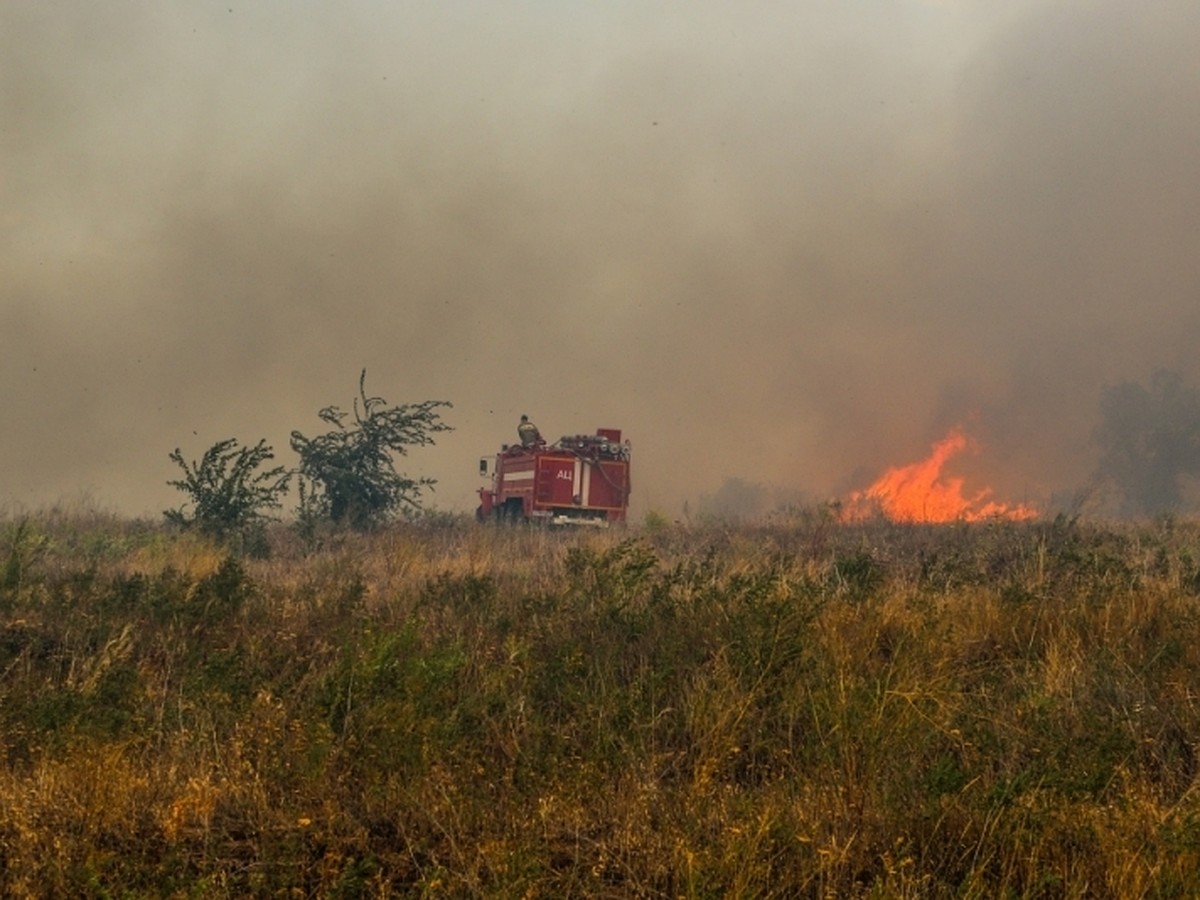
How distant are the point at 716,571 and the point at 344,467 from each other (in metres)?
13.1

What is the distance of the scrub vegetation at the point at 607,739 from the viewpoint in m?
3.93

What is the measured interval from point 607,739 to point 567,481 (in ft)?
68.4

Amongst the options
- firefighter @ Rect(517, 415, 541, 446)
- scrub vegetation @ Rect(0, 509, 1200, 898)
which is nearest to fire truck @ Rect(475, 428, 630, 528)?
firefighter @ Rect(517, 415, 541, 446)

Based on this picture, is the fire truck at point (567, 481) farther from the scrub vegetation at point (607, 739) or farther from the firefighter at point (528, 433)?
the scrub vegetation at point (607, 739)

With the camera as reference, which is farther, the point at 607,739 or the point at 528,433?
the point at 528,433

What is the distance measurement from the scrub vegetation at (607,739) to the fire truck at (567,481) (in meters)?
16.1

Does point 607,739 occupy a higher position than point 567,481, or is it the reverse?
point 567,481

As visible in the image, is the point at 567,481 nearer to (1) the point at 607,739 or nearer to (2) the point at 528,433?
(2) the point at 528,433

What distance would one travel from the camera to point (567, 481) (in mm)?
25984

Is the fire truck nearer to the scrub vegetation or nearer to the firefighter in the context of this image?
the firefighter

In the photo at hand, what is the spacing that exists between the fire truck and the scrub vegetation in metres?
16.1

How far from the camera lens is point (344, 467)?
22141 mm

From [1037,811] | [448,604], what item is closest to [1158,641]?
[1037,811]

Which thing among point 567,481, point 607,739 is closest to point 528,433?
point 567,481
